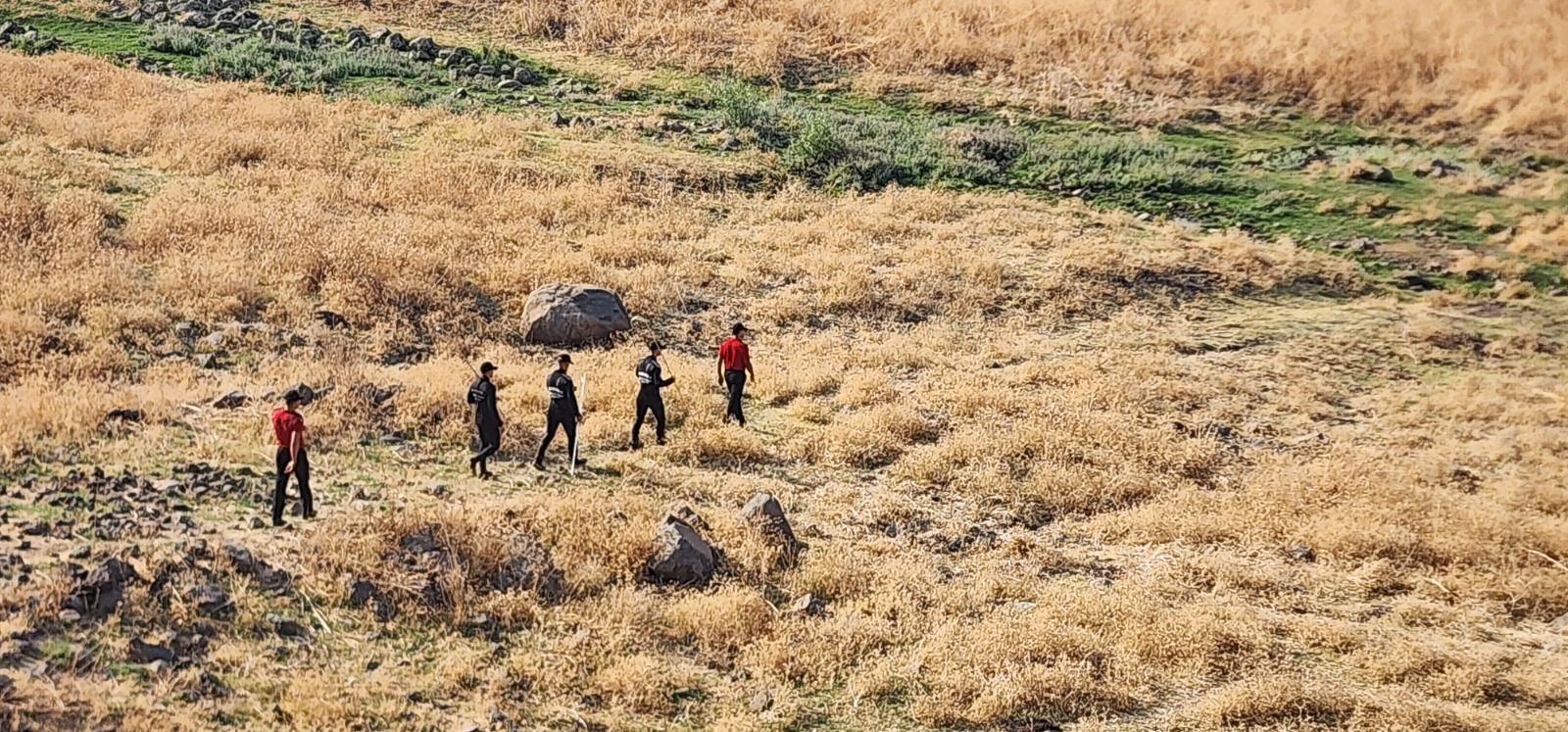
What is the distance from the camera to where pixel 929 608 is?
11.0m

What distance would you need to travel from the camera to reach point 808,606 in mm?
10805

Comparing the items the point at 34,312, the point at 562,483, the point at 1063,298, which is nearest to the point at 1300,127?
the point at 1063,298

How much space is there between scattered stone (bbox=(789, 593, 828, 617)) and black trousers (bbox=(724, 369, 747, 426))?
4.08 meters

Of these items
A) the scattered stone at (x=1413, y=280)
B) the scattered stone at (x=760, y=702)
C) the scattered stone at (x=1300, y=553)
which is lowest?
the scattered stone at (x=1300, y=553)

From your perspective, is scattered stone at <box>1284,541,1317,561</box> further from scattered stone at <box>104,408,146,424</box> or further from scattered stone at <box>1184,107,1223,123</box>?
scattered stone at <box>1184,107,1223,123</box>

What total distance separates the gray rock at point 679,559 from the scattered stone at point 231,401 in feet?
15.4

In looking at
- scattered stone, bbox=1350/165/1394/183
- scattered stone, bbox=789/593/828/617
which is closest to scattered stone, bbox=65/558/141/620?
scattered stone, bbox=789/593/828/617

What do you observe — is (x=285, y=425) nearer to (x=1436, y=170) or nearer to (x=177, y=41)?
(x=177, y=41)

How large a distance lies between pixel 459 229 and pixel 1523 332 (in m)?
14.6

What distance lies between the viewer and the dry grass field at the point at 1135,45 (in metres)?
28.9

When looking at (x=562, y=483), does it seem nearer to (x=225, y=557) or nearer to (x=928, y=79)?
(x=225, y=557)

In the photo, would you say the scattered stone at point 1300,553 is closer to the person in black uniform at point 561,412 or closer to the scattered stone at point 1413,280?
the person in black uniform at point 561,412

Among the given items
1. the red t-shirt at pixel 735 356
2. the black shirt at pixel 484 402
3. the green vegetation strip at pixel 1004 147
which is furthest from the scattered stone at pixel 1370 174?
the black shirt at pixel 484 402

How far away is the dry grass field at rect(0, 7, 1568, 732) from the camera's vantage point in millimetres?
9789
